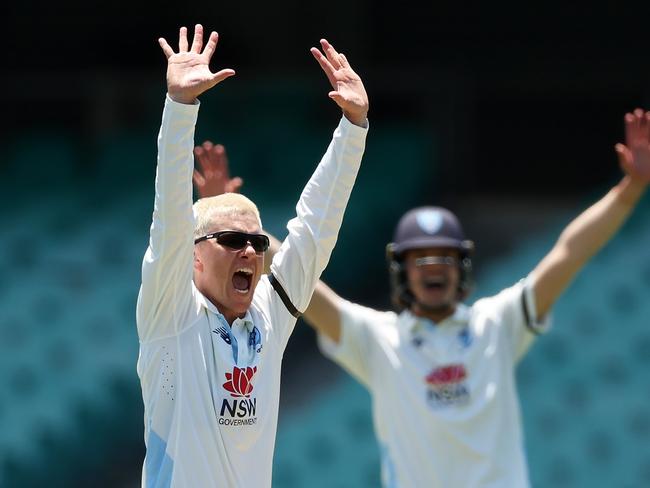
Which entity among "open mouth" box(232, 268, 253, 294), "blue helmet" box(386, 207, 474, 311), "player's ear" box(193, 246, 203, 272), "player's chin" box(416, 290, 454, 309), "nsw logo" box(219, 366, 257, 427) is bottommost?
"nsw logo" box(219, 366, 257, 427)

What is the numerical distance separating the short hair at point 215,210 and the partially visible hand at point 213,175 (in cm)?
91

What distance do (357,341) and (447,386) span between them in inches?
16.0

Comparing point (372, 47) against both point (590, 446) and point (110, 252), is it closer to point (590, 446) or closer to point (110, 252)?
point (110, 252)

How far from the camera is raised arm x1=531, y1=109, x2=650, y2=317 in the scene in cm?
493

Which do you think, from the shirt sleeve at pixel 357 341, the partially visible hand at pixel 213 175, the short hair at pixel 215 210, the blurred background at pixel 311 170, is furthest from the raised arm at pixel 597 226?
the blurred background at pixel 311 170

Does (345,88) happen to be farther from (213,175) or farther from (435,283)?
(435,283)

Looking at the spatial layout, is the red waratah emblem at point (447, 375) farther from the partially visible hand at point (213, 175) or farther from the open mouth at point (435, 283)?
the partially visible hand at point (213, 175)

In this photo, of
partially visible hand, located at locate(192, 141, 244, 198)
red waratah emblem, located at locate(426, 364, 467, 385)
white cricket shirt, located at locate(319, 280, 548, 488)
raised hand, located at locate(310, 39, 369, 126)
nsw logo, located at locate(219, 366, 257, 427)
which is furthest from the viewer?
red waratah emblem, located at locate(426, 364, 467, 385)

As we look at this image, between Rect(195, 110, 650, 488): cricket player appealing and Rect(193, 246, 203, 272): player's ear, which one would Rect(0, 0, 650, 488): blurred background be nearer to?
Rect(195, 110, 650, 488): cricket player appealing

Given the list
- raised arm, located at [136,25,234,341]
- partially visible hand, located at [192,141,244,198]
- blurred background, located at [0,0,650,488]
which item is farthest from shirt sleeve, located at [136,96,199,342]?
blurred background, located at [0,0,650,488]

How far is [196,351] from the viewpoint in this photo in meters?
3.53

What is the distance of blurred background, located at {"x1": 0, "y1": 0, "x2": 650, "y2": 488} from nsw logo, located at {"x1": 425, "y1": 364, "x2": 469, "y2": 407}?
9.77 ft

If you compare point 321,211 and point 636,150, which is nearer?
point 321,211

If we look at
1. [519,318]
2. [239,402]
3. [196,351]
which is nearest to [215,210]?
[196,351]
